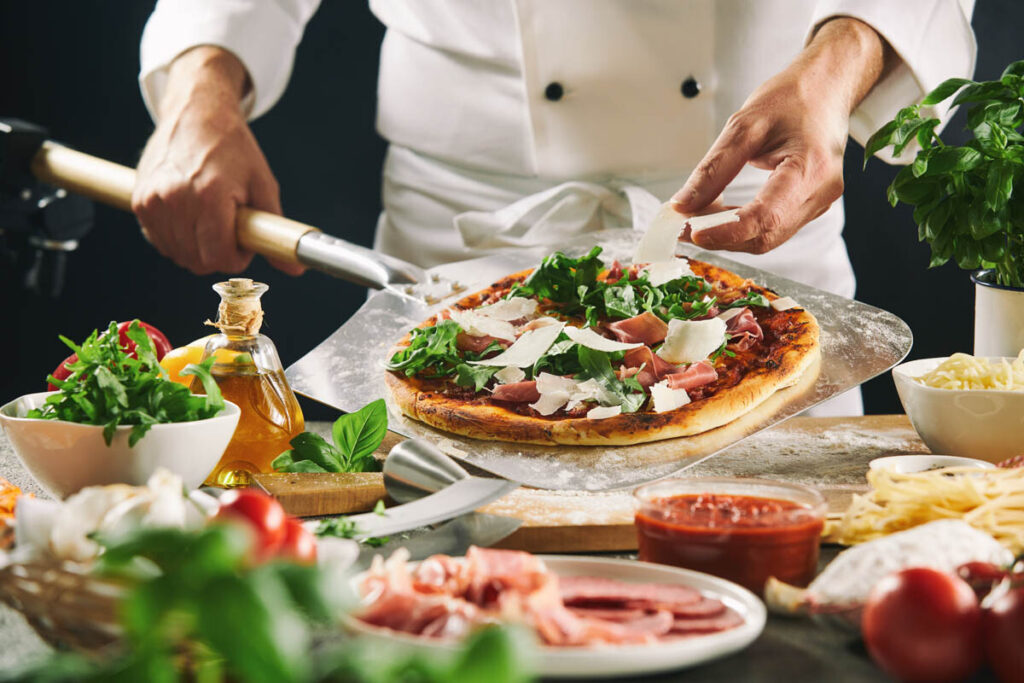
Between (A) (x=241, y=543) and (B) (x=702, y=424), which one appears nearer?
(A) (x=241, y=543)

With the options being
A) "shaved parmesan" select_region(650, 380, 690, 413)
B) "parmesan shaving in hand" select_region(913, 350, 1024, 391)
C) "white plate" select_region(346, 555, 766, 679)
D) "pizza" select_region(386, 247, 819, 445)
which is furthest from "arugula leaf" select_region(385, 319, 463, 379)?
"white plate" select_region(346, 555, 766, 679)

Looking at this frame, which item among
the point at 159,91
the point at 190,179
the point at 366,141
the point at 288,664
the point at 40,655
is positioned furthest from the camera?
the point at 366,141

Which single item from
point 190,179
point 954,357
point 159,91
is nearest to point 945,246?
point 954,357

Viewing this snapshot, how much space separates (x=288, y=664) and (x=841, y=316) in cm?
147

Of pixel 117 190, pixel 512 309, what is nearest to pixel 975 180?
pixel 512 309

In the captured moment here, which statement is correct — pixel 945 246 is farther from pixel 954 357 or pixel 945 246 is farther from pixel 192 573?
pixel 192 573

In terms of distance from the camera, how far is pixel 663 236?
1747 mm

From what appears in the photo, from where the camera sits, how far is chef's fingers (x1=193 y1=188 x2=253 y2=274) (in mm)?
2109

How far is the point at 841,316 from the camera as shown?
187 centimetres

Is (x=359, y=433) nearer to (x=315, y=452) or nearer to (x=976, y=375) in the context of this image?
(x=315, y=452)

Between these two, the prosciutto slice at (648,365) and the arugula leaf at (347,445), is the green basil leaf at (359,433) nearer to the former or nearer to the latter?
the arugula leaf at (347,445)

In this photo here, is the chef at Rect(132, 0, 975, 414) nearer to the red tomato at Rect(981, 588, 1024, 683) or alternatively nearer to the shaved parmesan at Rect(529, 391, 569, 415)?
the shaved parmesan at Rect(529, 391, 569, 415)

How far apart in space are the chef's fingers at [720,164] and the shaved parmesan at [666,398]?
1.07 feet

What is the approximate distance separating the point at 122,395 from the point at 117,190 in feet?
3.95
